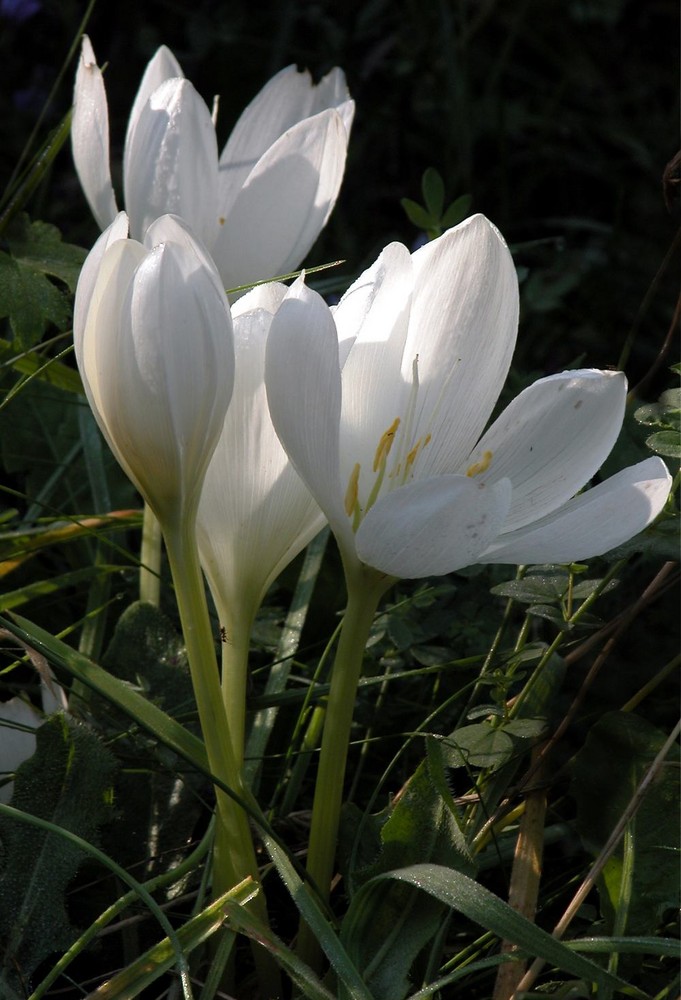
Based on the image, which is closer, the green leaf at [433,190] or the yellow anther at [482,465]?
the yellow anther at [482,465]

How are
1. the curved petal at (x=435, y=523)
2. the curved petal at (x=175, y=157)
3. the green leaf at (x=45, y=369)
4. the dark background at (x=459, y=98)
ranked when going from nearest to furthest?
the curved petal at (x=435, y=523) < the curved petal at (x=175, y=157) < the green leaf at (x=45, y=369) < the dark background at (x=459, y=98)

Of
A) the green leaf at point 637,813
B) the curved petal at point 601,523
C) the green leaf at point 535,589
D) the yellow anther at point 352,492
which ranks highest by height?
the yellow anther at point 352,492

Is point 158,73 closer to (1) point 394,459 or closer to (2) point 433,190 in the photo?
(2) point 433,190

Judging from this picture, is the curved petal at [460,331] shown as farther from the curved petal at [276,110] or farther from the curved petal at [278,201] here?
the curved petal at [276,110]

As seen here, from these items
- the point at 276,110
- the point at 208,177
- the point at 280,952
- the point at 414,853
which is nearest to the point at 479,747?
the point at 414,853

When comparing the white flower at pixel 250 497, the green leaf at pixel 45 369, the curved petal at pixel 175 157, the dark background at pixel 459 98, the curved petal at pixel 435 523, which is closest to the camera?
the curved petal at pixel 435 523

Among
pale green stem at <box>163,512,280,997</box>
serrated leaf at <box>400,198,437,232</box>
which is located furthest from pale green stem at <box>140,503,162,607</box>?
serrated leaf at <box>400,198,437,232</box>

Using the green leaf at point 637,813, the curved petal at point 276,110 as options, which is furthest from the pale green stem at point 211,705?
the curved petal at point 276,110

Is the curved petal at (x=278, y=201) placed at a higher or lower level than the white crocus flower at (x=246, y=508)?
higher
